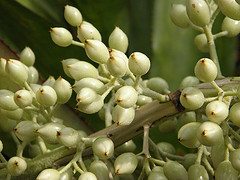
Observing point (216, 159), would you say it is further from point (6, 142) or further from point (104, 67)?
point (6, 142)

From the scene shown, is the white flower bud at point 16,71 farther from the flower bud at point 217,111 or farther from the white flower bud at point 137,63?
the flower bud at point 217,111

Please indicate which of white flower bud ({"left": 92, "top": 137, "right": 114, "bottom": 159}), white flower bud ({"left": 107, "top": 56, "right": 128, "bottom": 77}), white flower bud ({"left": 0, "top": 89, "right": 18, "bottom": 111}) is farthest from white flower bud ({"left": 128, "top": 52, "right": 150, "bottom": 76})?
white flower bud ({"left": 0, "top": 89, "right": 18, "bottom": 111})

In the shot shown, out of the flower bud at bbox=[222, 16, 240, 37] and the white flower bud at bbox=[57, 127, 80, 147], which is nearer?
the white flower bud at bbox=[57, 127, 80, 147]

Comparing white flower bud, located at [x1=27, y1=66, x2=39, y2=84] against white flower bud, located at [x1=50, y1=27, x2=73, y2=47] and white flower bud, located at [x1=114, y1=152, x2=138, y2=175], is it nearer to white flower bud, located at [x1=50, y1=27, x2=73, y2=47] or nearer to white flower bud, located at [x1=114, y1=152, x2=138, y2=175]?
white flower bud, located at [x1=50, y1=27, x2=73, y2=47]

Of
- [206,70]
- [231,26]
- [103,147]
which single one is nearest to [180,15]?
[231,26]

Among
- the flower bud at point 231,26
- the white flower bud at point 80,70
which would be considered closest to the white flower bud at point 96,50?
the white flower bud at point 80,70

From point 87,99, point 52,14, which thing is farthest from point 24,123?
point 52,14
